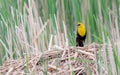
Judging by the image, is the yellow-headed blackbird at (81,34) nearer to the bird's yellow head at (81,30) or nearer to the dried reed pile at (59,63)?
the bird's yellow head at (81,30)

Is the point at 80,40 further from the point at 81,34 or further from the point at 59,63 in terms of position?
the point at 59,63

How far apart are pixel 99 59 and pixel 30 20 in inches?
70.4

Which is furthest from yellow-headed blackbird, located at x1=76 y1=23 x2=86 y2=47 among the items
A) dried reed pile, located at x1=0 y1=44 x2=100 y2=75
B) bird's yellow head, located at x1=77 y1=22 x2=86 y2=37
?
dried reed pile, located at x1=0 y1=44 x2=100 y2=75

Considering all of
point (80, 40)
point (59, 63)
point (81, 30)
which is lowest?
point (59, 63)

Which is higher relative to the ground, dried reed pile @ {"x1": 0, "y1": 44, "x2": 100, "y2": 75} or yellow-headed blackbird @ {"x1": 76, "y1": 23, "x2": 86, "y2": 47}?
yellow-headed blackbird @ {"x1": 76, "y1": 23, "x2": 86, "y2": 47}

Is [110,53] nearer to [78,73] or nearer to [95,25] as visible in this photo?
[78,73]

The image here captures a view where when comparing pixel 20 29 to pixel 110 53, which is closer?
pixel 110 53

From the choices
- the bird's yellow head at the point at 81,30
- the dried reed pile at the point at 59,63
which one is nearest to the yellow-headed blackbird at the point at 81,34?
the bird's yellow head at the point at 81,30

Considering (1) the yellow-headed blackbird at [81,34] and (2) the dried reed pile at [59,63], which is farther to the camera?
(1) the yellow-headed blackbird at [81,34]

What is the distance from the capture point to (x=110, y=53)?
338 cm

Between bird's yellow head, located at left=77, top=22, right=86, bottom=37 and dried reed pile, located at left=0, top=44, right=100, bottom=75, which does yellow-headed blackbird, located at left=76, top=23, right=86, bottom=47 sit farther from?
dried reed pile, located at left=0, top=44, right=100, bottom=75

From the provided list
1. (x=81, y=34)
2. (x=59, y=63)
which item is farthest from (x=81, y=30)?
(x=59, y=63)

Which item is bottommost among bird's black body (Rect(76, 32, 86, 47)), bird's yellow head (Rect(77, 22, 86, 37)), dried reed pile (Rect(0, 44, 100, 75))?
dried reed pile (Rect(0, 44, 100, 75))

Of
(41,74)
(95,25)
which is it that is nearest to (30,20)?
(95,25)
